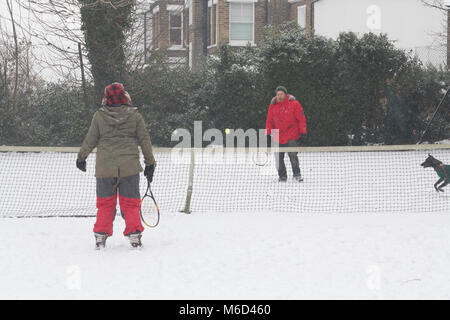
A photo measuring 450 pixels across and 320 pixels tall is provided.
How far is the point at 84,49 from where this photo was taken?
18547 millimetres

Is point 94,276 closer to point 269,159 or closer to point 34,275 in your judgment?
point 34,275

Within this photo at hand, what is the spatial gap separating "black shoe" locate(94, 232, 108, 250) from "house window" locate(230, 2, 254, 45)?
2249 cm

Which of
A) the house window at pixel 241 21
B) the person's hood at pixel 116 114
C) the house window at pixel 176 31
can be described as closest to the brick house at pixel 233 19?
the house window at pixel 241 21

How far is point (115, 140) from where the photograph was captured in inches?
272

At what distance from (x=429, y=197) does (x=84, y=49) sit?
11524 millimetres

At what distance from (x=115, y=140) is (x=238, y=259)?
1.84m

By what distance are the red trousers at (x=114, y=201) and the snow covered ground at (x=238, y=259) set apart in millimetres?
285

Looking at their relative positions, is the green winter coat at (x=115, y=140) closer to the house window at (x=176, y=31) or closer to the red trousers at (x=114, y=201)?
the red trousers at (x=114, y=201)

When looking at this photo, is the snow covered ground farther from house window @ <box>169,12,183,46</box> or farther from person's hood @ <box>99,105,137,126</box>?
house window @ <box>169,12,183,46</box>

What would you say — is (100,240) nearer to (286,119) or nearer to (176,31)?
(286,119)

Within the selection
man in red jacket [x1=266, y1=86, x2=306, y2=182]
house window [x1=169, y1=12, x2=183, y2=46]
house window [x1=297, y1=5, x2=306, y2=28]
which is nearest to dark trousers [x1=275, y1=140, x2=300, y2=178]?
man in red jacket [x1=266, y1=86, x2=306, y2=182]

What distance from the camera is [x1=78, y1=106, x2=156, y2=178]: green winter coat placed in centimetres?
688
